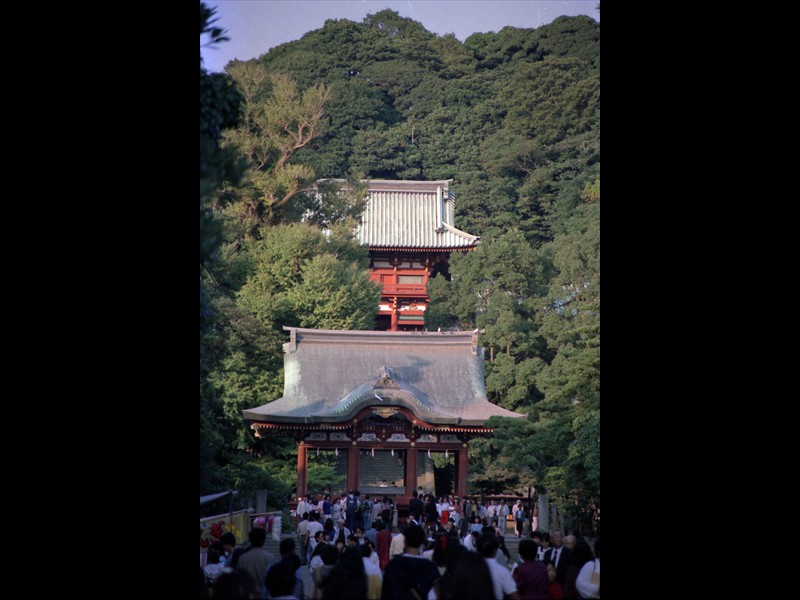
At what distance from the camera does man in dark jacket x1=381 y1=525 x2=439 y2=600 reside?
5.69 meters

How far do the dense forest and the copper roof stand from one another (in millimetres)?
787

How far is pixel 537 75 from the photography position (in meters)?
35.0

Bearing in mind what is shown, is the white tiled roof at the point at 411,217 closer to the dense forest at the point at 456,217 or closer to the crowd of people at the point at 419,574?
the dense forest at the point at 456,217

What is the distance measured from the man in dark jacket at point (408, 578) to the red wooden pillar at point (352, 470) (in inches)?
524

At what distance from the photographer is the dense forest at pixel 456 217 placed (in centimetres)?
1464

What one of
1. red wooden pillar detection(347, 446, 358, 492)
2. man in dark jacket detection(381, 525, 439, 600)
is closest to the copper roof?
red wooden pillar detection(347, 446, 358, 492)

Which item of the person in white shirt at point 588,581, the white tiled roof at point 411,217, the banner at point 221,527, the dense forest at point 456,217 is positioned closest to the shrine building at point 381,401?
the dense forest at point 456,217

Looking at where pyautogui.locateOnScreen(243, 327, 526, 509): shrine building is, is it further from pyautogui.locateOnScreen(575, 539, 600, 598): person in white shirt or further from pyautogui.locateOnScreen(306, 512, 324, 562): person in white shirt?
pyautogui.locateOnScreen(575, 539, 600, 598): person in white shirt

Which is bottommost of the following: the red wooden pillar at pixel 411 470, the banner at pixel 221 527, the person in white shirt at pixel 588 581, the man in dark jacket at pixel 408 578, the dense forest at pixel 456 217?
the red wooden pillar at pixel 411 470

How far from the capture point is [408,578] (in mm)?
5723

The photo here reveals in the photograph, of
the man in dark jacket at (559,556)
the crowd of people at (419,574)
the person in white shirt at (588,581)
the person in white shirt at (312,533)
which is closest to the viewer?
the crowd of people at (419,574)

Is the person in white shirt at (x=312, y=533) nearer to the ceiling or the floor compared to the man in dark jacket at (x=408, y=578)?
nearer to the floor
